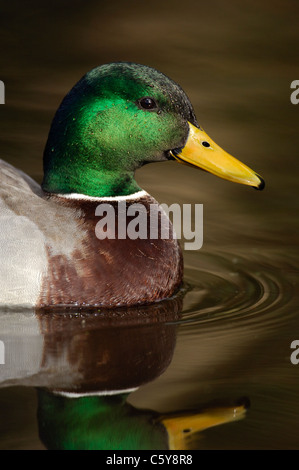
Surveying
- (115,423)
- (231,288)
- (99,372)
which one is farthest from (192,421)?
(231,288)

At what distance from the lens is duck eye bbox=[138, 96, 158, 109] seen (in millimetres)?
6066

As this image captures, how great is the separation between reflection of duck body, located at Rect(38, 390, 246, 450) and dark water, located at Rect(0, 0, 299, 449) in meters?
0.02

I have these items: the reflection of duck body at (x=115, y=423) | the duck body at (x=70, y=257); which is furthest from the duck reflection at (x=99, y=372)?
the duck body at (x=70, y=257)

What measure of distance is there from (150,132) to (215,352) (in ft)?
4.86

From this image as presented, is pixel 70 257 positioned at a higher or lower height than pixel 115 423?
higher

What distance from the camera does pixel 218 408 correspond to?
16.0 feet

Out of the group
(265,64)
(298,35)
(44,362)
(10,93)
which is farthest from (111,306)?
(298,35)

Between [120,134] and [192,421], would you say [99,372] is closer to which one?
[192,421]

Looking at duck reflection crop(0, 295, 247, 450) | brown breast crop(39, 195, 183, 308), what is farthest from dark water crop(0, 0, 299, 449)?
brown breast crop(39, 195, 183, 308)

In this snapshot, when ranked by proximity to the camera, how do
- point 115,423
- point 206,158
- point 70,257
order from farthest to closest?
1. point 206,158
2. point 70,257
3. point 115,423

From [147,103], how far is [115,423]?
2.17 meters

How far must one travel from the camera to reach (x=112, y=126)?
6109 millimetres

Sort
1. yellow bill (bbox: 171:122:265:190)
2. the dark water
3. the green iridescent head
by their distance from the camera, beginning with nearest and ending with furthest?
the dark water → the green iridescent head → yellow bill (bbox: 171:122:265:190)

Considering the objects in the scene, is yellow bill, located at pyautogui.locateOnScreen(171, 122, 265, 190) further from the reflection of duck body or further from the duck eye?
the reflection of duck body
